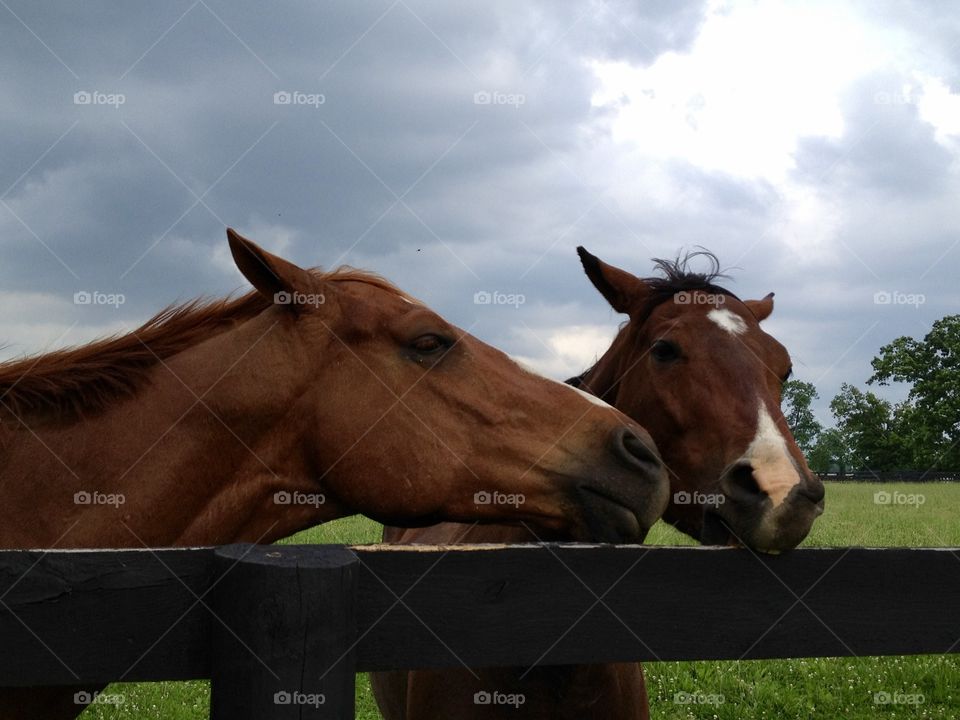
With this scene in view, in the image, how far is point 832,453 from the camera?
8419 cm

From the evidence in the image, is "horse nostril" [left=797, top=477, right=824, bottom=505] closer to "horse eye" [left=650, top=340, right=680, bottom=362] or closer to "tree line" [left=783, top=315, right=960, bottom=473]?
"horse eye" [left=650, top=340, right=680, bottom=362]

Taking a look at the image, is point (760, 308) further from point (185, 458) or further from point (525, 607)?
point (185, 458)

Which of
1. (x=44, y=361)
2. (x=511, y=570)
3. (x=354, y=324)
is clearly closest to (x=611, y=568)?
(x=511, y=570)

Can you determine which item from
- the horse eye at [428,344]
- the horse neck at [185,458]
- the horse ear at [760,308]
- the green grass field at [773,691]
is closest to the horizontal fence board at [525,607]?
the horse neck at [185,458]

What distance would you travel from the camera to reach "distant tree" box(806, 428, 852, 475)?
78500mm

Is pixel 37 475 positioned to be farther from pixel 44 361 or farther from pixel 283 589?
pixel 283 589

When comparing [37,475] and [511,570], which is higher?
[37,475]

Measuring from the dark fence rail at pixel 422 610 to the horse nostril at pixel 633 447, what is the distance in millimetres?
724

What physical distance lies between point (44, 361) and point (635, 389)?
8.90 ft

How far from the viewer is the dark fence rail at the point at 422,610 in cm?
186

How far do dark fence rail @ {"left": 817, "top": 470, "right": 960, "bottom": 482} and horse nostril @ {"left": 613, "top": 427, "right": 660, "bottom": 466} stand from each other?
197 ft

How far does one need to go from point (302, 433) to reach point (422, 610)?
126cm

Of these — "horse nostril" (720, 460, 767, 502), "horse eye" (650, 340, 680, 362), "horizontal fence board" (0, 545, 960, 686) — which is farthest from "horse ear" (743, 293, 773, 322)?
"horizontal fence board" (0, 545, 960, 686)

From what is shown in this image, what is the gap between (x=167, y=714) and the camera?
6.81m
